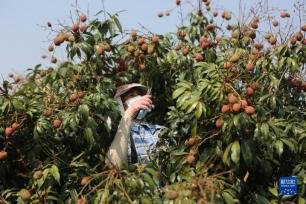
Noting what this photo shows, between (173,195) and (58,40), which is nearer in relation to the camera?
(173,195)

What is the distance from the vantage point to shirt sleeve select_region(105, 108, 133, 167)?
12.3 feet

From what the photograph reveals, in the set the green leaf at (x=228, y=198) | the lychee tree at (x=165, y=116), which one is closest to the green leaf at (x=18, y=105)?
the lychee tree at (x=165, y=116)

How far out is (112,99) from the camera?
3.78m

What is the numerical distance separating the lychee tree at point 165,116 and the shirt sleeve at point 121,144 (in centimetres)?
7

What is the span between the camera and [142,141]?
4.17 meters

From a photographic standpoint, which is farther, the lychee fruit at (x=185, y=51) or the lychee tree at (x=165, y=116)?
the lychee fruit at (x=185, y=51)

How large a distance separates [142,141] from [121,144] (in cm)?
43

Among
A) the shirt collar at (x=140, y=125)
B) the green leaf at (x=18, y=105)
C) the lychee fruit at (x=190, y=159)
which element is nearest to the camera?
the lychee fruit at (x=190, y=159)

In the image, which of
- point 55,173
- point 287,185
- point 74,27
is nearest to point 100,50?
point 74,27

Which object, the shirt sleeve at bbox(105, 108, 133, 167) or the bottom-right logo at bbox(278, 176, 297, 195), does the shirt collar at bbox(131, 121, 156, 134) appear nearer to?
the shirt sleeve at bbox(105, 108, 133, 167)

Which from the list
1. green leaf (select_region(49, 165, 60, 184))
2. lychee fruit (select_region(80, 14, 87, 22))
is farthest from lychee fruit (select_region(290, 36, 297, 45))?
green leaf (select_region(49, 165, 60, 184))

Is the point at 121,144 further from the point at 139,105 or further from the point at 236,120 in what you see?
the point at 236,120

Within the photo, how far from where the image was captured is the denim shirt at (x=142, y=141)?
409 cm

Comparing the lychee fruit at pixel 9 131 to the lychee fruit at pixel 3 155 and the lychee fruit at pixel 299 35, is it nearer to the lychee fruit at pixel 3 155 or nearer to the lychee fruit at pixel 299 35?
the lychee fruit at pixel 3 155
